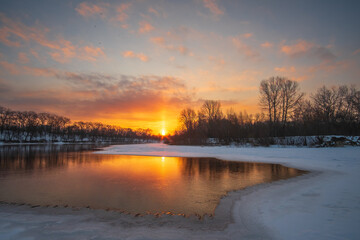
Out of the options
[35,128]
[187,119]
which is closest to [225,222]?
[187,119]

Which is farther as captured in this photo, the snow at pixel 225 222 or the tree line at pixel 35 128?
the tree line at pixel 35 128

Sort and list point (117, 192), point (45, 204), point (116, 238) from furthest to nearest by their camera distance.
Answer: point (117, 192), point (45, 204), point (116, 238)

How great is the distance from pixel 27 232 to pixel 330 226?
613 centimetres

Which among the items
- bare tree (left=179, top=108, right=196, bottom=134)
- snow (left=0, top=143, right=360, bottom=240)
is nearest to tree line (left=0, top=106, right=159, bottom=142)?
bare tree (left=179, top=108, right=196, bottom=134)

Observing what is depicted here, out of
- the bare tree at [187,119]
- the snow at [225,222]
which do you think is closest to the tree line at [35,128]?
the bare tree at [187,119]

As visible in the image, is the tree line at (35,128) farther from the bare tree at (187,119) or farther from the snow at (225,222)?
the snow at (225,222)

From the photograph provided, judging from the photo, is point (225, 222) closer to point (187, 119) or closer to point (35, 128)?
point (187, 119)

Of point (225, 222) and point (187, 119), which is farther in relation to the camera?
point (187, 119)

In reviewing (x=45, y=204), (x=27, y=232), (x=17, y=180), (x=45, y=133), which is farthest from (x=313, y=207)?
(x=45, y=133)

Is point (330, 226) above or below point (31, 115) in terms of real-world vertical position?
below

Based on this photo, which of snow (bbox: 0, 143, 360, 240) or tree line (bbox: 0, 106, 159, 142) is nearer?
snow (bbox: 0, 143, 360, 240)

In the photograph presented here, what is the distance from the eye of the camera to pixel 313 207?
16.2ft

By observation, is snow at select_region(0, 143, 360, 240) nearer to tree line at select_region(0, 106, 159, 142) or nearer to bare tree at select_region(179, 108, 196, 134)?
bare tree at select_region(179, 108, 196, 134)

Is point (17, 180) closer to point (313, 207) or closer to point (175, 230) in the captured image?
point (175, 230)
